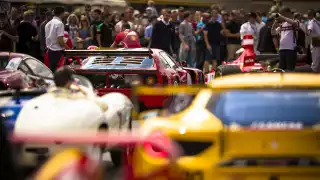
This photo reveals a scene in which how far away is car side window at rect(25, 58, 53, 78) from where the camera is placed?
541 inches

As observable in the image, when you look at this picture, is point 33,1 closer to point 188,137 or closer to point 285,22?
point 285,22

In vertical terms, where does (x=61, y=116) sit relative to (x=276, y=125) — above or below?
below

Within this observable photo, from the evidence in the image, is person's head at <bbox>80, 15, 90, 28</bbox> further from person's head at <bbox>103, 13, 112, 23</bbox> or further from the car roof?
the car roof

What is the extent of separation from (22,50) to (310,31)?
23.1ft

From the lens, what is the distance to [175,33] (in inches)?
945

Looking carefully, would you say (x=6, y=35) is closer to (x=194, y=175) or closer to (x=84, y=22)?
(x=84, y=22)

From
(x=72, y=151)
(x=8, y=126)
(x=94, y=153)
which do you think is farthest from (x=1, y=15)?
(x=72, y=151)

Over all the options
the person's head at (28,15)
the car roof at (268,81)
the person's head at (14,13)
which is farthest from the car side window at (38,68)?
the person's head at (14,13)

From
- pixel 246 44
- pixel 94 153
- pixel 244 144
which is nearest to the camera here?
pixel 244 144

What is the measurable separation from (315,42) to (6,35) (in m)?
6.93

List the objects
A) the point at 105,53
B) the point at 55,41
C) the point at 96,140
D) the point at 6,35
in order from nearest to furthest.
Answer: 1. the point at 96,140
2. the point at 105,53
3. the point at 55,41
4. the point at 6,35

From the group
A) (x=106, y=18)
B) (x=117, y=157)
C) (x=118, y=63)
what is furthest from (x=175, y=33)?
(x=117, y=157)

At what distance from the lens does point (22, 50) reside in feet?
71.3

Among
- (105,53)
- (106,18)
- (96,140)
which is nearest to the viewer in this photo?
(96,140)
